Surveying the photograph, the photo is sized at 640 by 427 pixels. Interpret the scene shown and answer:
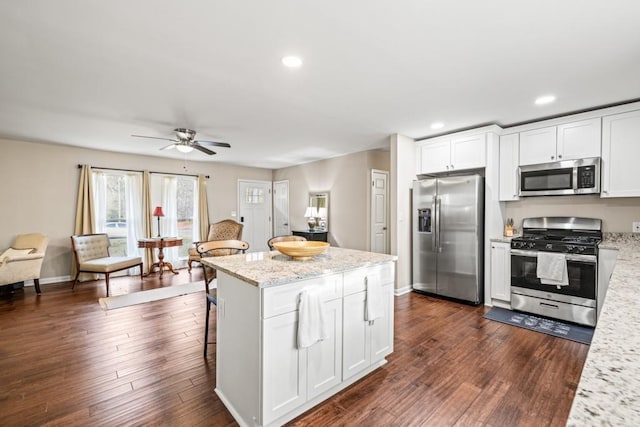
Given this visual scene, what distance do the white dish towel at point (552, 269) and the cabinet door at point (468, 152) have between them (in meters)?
1.35

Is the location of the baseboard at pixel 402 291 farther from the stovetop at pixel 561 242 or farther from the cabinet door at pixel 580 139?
the cabinet door at pixel 580 139

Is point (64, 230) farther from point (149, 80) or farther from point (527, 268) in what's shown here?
point (527, 268)

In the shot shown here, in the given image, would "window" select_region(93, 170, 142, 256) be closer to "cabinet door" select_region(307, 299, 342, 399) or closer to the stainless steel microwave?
"cabinet door" select_region(307, 299, 342, 399)

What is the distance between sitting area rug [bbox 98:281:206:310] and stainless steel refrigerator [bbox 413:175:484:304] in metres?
3.54

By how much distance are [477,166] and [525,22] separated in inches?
92.9

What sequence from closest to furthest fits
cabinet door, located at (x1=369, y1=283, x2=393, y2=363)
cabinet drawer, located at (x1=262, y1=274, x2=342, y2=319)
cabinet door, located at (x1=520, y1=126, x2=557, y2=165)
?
1. cabinet drawer, located at (x1=262, y1=274, x2=342, y2=319)
2. cabinet door, located at (x1=369, y1=283, x2=393, y2=363)
3. cabinet door, located at (x1=520, y1=126, x2=557, y2=165)

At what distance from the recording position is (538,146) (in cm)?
364

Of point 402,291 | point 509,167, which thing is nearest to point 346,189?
point 402,291

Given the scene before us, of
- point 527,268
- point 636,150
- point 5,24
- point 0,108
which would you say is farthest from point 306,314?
point 0,108

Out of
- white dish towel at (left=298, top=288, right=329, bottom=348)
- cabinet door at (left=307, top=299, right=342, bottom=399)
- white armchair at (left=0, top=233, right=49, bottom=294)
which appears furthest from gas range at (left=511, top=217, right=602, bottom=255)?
white armchair at (left=0, top=233, right=49, bottom=294)

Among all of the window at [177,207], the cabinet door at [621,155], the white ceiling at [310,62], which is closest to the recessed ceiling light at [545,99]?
the white ceiling at [310,62]

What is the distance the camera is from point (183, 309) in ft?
12.4

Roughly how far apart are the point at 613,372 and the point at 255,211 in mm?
7470

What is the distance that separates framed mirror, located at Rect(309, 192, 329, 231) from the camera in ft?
20.6
